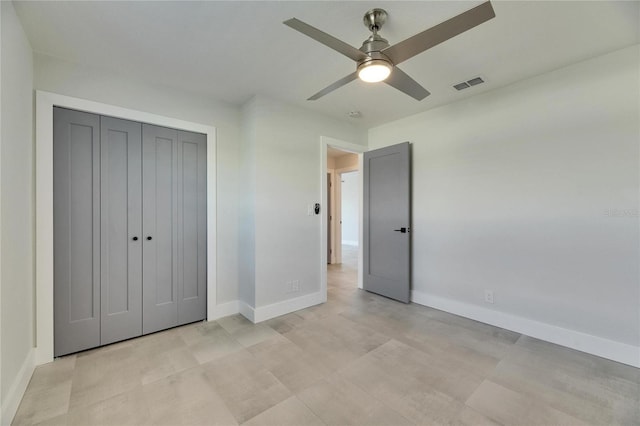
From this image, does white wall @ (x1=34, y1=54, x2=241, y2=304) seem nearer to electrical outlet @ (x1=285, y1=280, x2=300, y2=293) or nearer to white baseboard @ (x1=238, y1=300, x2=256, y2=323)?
white baseboard @ (x1=238, y1=300, x2=256, y2=323)

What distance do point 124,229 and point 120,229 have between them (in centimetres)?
3

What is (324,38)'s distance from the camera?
1.49m

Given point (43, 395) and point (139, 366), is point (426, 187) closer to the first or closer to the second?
point (139, 366)

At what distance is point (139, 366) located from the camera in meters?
2.14

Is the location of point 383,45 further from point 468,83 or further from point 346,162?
point 346,162

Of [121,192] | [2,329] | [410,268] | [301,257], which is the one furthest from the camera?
[410,268]

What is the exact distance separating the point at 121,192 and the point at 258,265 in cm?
147

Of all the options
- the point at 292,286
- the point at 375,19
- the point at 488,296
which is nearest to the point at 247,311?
the point at 292,286

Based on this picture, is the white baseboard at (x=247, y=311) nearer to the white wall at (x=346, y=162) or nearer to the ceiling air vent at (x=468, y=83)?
the ceiling air vent at (x=468, y=83)

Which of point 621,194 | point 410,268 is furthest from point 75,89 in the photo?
point 621,194

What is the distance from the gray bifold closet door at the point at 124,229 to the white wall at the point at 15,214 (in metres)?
0.21

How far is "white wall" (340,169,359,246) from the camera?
9461mm

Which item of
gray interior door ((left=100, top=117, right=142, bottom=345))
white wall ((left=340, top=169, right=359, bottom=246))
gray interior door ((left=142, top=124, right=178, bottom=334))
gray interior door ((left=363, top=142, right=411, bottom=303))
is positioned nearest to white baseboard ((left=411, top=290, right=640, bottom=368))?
gray interior door ((left=363, top=142, right=411, bottom=303))

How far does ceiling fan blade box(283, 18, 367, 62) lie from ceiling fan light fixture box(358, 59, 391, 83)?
0.05m
